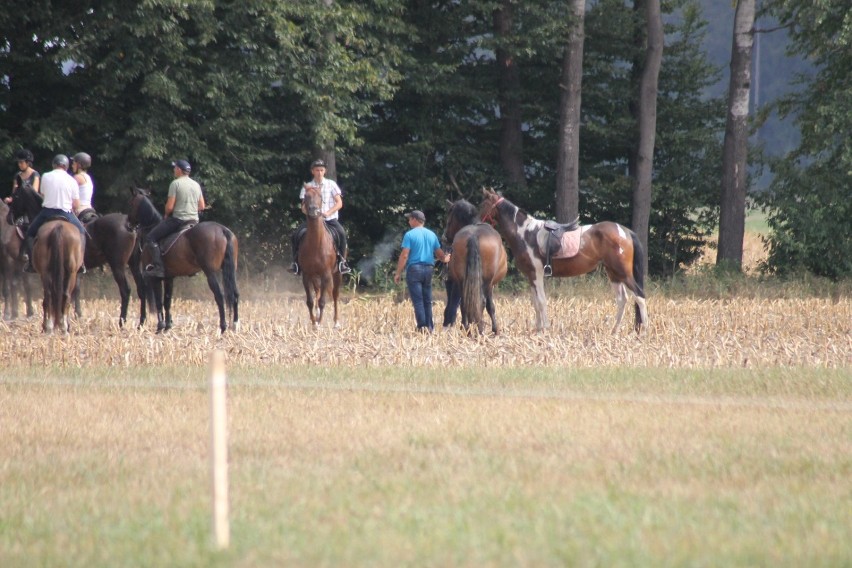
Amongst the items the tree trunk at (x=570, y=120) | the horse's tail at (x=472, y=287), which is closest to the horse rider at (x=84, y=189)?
the horse's tail at (x=472, y=287)

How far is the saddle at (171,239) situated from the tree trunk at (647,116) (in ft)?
49.4

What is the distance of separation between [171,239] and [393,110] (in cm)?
1583

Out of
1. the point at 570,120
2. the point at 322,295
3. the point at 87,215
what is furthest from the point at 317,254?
the point at 570,120

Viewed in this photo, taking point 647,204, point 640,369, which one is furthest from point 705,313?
point 647,204

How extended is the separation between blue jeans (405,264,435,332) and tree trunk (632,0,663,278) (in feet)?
43.9

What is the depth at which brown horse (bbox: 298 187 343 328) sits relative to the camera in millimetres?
18641

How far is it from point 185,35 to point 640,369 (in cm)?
1723

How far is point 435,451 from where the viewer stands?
9062 mm

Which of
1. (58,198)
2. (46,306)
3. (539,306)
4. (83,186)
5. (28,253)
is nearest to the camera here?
(58,198)

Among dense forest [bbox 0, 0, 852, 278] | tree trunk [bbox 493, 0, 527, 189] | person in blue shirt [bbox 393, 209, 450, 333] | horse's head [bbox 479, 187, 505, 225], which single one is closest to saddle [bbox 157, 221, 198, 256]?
person in blue shirt [bbox 393, 209, 450, 333]

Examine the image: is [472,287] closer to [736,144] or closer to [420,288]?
[420,288]

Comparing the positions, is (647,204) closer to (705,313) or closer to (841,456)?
(705,313)

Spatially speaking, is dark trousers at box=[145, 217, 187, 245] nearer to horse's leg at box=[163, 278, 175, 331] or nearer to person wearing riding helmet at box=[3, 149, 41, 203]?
horse's leg at box=[163, 278, 175, 331]

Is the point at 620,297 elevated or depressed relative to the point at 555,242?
depressed
